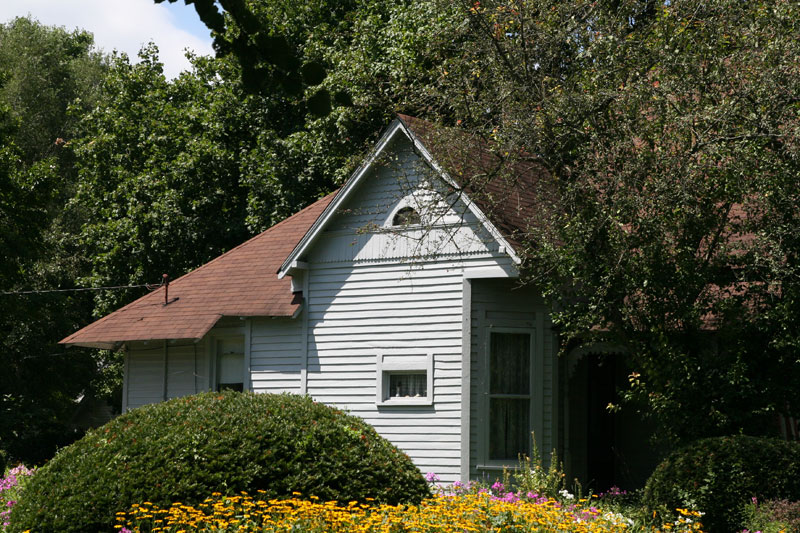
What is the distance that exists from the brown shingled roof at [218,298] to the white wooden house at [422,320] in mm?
71

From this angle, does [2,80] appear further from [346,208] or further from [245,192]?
[346,208]

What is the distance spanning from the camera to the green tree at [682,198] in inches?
447

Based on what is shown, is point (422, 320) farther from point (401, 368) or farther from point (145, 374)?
point (145, 374)

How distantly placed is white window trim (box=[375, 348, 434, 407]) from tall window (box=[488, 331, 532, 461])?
966 millimetres

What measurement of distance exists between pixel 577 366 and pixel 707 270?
192 inches

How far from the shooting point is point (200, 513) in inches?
316

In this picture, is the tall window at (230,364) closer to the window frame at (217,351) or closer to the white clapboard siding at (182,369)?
the window frame at (217,351)

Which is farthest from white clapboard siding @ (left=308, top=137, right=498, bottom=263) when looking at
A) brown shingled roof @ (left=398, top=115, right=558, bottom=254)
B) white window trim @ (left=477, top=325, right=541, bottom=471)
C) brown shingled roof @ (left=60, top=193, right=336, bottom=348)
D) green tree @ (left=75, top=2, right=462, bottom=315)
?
green tree @ (left=75, top=2, right=462, bottom=315)

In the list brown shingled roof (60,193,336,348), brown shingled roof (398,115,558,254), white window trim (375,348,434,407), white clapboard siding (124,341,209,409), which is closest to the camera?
brown shingled roof (398,115,558,254)

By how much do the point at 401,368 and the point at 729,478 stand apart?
6.19 meters

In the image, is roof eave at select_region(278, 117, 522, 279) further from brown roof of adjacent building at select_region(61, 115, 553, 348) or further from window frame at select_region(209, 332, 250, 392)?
window frame at select_region(209, 332, 250, 392)

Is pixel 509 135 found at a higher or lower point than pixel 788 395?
higher

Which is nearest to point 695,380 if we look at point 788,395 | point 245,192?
point 788,395

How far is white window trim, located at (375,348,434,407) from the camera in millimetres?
14727
